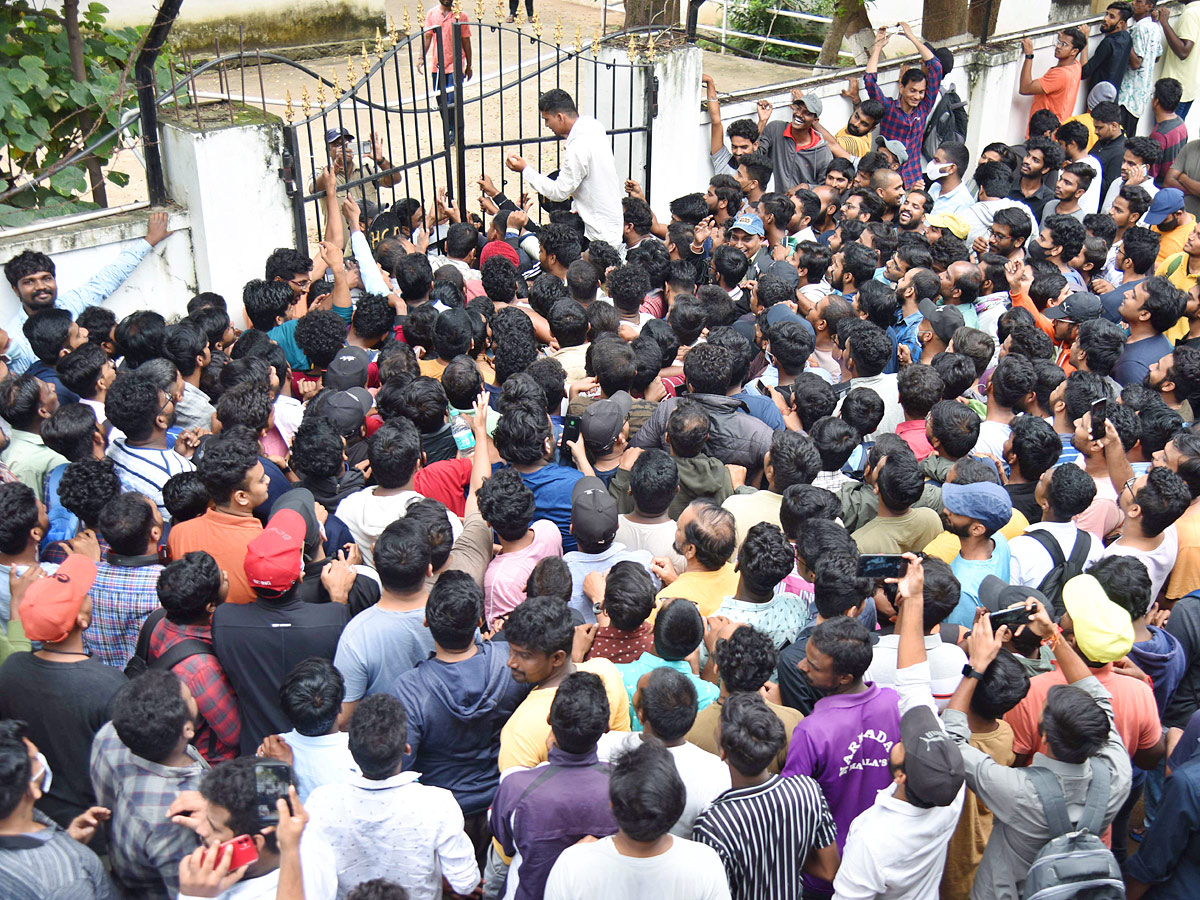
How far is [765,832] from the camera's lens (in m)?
3.03

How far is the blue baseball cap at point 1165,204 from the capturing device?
26.1ft

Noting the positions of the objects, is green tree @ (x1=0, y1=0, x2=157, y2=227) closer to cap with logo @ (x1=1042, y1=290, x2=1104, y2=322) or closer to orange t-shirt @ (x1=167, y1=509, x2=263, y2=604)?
orange t-shirt @ (x1=167, y1=509, x2=263, y2=604)

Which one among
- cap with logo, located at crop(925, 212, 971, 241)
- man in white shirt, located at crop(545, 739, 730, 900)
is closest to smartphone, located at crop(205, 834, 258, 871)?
man in white shirt, located at crop(545, 739, 730, 900)

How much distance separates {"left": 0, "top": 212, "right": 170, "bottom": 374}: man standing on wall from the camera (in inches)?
230

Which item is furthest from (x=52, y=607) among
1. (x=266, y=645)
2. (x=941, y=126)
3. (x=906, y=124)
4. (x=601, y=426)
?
(x=941, y=126)

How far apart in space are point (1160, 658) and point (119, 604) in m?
3.82

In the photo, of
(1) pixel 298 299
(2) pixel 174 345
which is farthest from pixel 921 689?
(1) pixel 298 299

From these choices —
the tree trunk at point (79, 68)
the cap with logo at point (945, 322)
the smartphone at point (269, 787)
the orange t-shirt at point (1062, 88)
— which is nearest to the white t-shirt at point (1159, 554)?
the cap with logo at point (945, 322)

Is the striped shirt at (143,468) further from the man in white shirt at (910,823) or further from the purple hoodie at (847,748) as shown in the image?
the man in white shirt at (910,823)

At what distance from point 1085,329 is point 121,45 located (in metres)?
6.55

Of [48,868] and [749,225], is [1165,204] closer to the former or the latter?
[749,225]

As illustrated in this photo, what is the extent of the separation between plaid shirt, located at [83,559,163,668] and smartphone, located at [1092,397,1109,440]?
4.01 m

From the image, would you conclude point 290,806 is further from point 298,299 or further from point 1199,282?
point 1199,282

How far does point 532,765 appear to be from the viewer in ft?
10.7
